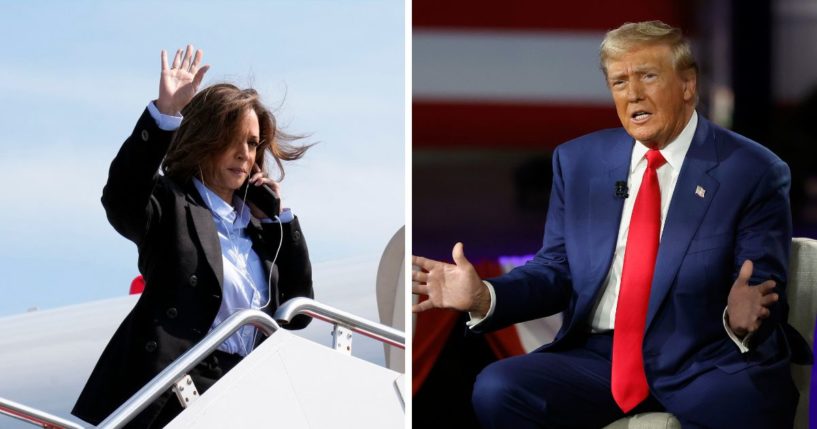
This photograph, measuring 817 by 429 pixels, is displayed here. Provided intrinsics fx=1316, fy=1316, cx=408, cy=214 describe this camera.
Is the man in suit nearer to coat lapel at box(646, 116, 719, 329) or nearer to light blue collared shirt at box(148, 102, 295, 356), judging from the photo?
coat lapel at box(646, 116, 719, 329)

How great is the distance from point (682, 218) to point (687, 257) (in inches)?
4.1

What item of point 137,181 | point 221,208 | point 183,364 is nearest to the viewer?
point 183,364

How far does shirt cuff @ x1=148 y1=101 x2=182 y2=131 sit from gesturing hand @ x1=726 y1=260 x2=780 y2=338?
206 centimetres

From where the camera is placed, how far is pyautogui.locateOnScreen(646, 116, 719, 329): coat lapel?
3428 mm

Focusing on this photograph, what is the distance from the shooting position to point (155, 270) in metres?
4.69

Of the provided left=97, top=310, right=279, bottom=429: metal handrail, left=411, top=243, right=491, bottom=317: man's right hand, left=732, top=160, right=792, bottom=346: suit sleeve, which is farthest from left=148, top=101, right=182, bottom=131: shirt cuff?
left=732, top=160, right=792, bottom=346: suit sleeve

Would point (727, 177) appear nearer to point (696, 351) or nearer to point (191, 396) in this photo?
point (696, 351)

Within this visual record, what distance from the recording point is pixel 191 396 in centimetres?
419

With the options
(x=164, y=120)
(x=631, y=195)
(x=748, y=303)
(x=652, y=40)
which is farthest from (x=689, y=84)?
Answer: (x=164, y=120)

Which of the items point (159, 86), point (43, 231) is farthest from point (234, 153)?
point (43, 231)

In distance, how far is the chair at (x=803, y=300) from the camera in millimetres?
3408

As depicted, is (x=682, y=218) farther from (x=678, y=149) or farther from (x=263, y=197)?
(x=263, y=197)

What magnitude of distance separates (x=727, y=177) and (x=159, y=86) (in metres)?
2.21

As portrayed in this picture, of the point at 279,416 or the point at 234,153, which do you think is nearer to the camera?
the point at 279,416
